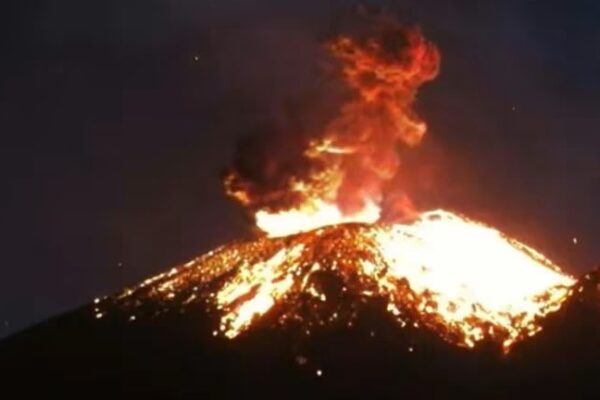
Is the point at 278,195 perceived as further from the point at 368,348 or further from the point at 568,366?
the point at 568,366

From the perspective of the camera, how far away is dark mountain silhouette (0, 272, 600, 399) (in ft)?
115

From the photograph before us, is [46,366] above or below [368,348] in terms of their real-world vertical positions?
above

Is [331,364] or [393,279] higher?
[393,279]

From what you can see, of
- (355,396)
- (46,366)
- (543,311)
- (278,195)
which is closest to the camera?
(355,396)

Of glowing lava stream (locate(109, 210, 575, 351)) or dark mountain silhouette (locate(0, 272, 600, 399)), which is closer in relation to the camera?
dark mountain silhouette (locate(0, 272, 600, 399))

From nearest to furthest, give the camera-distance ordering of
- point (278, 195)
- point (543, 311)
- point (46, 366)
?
point (543, 311), point (46, 366), point (278, 195)

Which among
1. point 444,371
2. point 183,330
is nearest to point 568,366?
point 444,371

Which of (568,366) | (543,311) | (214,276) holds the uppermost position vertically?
(214,276)

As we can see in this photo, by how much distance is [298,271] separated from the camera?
40.3 metres

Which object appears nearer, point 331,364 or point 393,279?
point 331,364

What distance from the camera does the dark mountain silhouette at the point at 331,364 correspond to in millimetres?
35000

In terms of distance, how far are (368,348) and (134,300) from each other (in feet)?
32.3

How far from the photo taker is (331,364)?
36188 millimetres

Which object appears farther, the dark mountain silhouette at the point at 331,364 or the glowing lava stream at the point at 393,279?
the glowing lava stream at the point at 393,279
